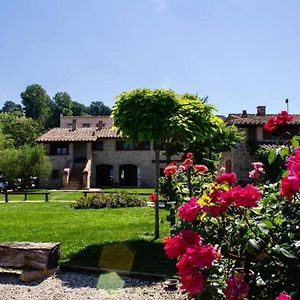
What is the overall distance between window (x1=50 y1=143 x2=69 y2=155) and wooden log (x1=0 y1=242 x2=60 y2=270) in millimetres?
33639

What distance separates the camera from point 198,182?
8859mm

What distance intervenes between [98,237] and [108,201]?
9.88 meters

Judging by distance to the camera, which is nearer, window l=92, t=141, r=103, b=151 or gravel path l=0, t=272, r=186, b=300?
gravel path l=0, t=272, r=186, b=300

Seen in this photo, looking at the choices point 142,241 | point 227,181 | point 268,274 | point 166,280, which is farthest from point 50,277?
point 268,274

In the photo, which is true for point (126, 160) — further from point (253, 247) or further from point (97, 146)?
point (253, 247)

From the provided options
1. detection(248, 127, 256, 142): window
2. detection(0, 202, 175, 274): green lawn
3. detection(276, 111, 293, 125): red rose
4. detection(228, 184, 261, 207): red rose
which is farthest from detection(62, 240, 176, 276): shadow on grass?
detection(248, 127, 256, 142): window

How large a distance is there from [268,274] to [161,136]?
6.68 m

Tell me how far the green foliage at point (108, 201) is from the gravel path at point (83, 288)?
41.4 ft

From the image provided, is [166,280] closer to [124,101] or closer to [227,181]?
[227,181]

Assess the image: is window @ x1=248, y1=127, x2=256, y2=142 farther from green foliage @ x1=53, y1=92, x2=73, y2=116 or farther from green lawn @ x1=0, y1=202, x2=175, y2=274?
green foliage @ x1=53, y1=92, x2=73, y2=116

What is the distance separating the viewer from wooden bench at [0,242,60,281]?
7043 mm

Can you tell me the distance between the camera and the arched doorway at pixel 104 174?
135ft

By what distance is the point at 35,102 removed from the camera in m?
95.0

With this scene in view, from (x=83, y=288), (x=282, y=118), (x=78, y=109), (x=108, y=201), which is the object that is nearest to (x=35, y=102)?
(x=78, y=109)
